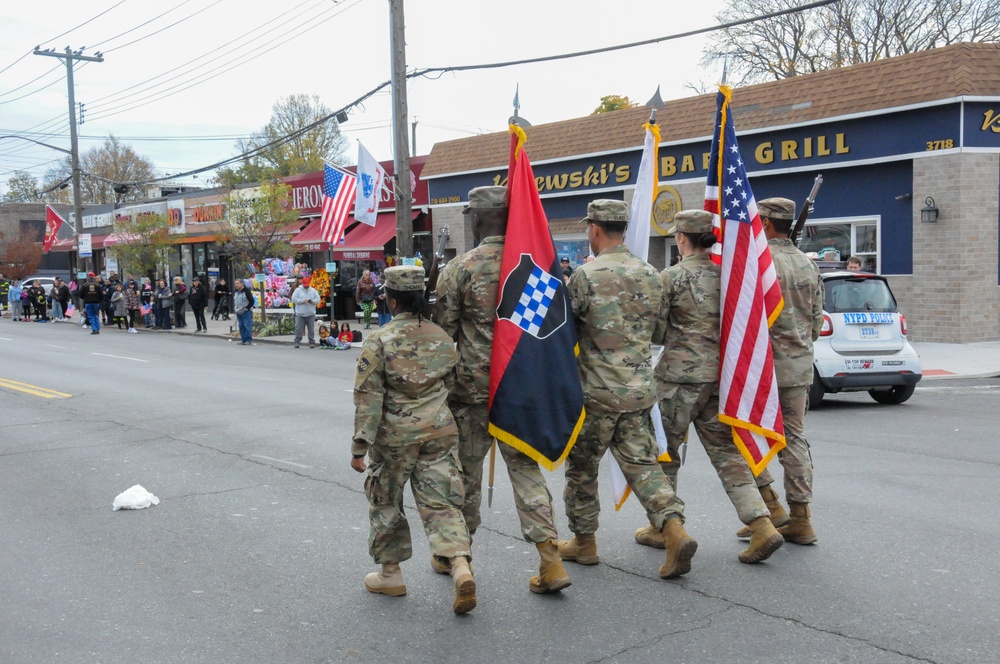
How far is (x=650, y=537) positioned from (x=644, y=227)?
1.92 meters

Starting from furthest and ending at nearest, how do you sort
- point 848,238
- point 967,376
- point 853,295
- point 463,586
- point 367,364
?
point 848,238, point 967,376, point 853,295, point 367,364, point 463,586

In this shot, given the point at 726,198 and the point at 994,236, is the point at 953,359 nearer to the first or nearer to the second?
the point at 994,236

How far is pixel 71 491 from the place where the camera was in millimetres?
7539

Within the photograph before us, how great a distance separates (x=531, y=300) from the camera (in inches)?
195

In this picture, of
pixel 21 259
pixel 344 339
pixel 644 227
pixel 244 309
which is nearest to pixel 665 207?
pixel 344 339

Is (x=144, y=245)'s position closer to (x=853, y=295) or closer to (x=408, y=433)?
(x=853, y=295)

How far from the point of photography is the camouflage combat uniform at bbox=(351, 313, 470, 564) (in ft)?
15.0

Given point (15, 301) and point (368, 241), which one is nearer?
point (368, 241)

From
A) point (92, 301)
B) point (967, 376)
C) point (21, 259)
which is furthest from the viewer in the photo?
point (21, 259)

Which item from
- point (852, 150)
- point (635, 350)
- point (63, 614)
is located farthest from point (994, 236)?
point (63, 614)

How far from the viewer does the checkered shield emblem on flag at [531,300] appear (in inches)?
194

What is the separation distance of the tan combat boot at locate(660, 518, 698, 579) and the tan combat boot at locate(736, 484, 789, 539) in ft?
2.86

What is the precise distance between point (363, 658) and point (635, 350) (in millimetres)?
2107

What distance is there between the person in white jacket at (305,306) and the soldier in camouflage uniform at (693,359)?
17702 mm
